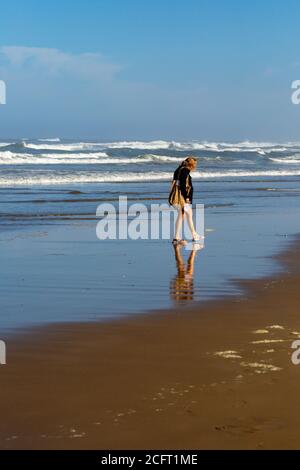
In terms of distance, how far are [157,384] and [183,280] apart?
3841 millimetres

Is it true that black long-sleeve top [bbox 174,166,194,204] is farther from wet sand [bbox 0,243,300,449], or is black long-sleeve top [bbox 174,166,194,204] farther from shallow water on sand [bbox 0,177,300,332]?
wet sand [bbox 0,243,300,449]

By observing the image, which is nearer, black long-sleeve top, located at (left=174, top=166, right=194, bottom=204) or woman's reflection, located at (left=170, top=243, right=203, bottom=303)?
woman's reflection, located at (left=170, top=243, right=203, bottom=303)

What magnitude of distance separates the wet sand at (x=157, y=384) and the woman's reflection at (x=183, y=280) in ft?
2.74

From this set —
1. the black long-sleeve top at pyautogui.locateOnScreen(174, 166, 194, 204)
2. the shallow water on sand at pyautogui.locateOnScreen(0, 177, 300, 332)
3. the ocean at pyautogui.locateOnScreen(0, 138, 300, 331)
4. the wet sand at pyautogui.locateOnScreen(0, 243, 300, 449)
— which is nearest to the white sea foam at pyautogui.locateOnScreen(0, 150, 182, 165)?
the ocean at pyautogui.locateOnScreen(0, 138, 300, 331)

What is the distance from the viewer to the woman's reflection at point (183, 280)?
7.52 meters

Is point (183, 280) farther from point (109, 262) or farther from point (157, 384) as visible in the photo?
point (157, 384)

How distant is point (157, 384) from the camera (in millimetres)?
4625

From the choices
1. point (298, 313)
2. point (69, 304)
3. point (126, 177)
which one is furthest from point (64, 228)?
point (126, 177)

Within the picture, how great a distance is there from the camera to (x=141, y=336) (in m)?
5.84

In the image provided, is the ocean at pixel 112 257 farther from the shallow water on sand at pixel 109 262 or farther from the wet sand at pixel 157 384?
the wet sand at pixel 157 384

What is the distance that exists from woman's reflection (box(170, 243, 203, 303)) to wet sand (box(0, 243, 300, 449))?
0.84m

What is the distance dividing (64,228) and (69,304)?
21.4ft

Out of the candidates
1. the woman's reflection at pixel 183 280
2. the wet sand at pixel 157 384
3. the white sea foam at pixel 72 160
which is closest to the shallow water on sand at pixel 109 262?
the woman's reflection at pixel 183 280

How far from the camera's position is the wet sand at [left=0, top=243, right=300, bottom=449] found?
383cm
